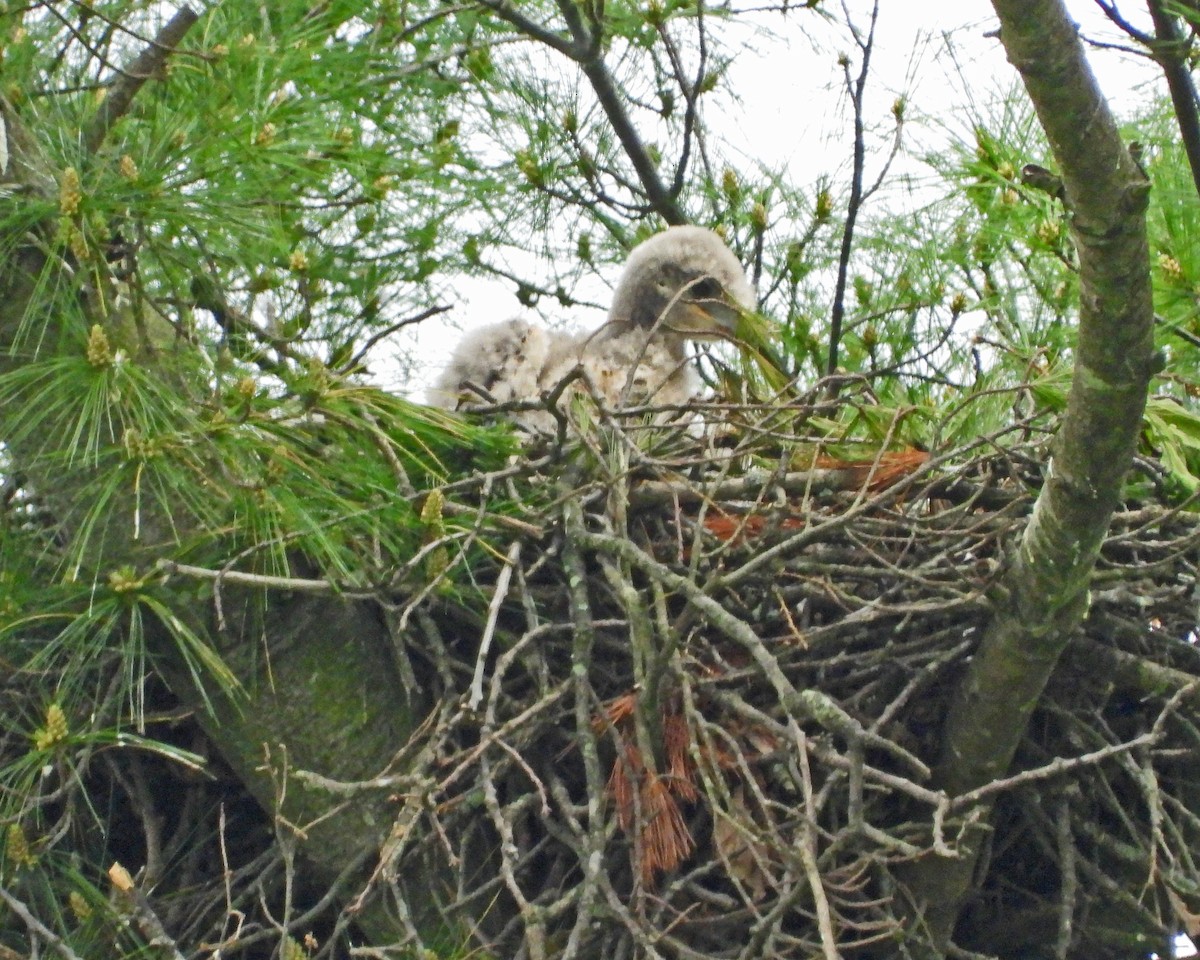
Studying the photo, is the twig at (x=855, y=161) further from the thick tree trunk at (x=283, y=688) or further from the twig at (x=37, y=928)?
the twig at (x=37, y=928)

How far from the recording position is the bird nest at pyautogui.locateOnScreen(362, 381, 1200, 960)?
2557 mm

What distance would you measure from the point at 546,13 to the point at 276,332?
5.29 ft

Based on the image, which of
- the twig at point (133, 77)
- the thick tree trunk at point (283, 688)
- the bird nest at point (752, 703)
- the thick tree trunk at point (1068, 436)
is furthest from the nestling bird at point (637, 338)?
the thick tree trunk at point (1068, 436)

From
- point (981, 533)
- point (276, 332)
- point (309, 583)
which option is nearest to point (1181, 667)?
point (981, 533)

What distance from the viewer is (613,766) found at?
273 centimetres

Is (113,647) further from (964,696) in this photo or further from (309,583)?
(964,696)

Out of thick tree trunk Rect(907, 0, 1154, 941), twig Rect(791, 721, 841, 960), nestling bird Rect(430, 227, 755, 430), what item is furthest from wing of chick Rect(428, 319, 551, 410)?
twig Rect(791, 721, 841, 960)

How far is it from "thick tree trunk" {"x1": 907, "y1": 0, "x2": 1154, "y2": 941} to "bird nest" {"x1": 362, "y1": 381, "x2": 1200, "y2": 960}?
78mm

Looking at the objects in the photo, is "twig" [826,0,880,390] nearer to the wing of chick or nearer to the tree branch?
the wing of chick

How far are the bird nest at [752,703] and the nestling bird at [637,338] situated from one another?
59 cm

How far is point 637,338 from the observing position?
415cm

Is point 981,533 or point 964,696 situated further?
point 981,533

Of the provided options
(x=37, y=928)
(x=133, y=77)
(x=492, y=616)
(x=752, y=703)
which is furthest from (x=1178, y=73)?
(x=37, y=928)

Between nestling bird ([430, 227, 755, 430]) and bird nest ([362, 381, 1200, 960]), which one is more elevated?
nestling bird ([430, 227, 755, 430])
